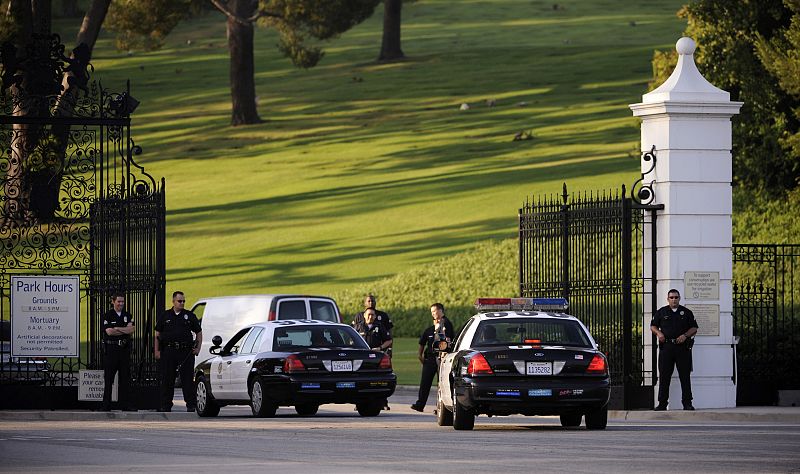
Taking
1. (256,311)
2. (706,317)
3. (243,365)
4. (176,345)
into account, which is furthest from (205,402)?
(706,317)

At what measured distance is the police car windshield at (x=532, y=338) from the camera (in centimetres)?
2184

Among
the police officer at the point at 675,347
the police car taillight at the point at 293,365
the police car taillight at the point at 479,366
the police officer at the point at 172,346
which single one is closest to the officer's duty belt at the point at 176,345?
the police officer at the point at 172,346

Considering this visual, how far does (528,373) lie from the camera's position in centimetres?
2127

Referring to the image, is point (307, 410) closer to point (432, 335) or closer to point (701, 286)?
point (432, 335)

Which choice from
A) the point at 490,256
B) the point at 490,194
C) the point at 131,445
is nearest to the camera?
the point at 131,445

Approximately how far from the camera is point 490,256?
5594cm

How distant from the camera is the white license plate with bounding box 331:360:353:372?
82.0 ft

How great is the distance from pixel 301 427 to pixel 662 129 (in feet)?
23.9

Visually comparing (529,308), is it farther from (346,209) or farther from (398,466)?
(346,209)

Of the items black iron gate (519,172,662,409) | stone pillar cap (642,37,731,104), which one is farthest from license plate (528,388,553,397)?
stone pillar cap (642,37,731,104)

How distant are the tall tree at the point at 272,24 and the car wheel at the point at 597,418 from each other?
4747cm

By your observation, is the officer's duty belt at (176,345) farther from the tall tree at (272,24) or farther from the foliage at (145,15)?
the tall tree at (272,24)

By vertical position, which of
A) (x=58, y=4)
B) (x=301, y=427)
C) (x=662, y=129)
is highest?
(x=58, y=4)

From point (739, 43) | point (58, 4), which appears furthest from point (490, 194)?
point (58, 4)
